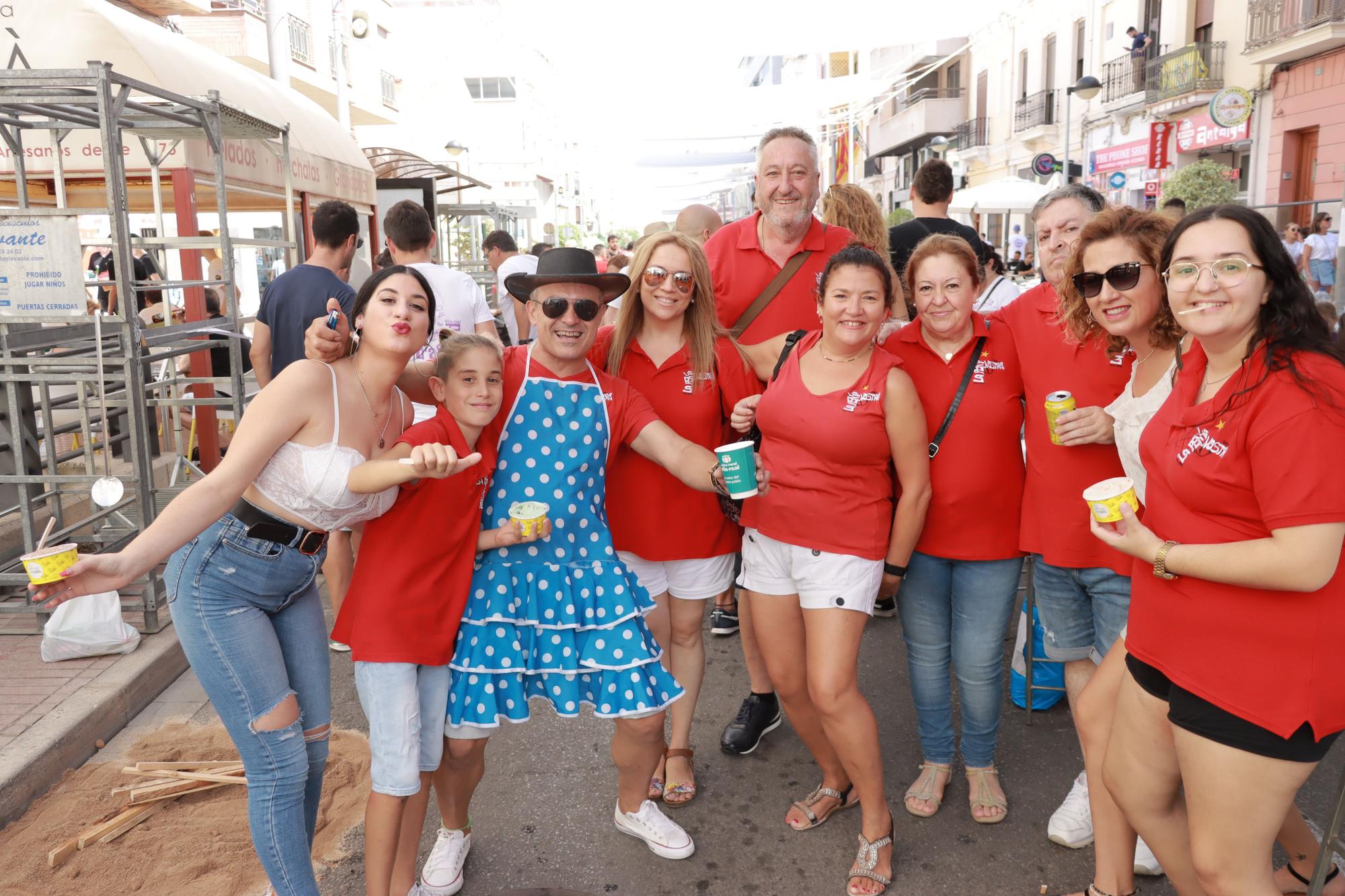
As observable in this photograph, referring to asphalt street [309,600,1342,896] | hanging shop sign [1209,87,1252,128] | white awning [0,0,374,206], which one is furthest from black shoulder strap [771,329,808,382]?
hanging shop sign [1209,87,1252,128]

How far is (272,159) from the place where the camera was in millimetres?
9492

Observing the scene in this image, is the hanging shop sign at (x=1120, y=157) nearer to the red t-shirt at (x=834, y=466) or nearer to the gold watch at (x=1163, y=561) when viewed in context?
the red t-shirt at (x=834, y=466)

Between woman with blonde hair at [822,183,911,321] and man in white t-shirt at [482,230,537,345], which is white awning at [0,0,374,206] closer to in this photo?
man in white t-shirt at [482,230,537,345]

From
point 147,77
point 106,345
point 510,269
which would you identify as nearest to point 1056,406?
point 106,345

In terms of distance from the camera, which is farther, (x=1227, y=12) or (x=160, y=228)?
(x=1227, y=12)

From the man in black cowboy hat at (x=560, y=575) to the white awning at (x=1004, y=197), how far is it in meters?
12.3

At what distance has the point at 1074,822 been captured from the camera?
320cm

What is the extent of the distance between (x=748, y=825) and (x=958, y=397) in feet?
5.51

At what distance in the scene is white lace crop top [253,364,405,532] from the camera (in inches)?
96.7

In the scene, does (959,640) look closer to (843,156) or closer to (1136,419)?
(1136,419)

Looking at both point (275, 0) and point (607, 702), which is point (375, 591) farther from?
point (275, 0)

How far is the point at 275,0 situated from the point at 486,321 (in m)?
10.3

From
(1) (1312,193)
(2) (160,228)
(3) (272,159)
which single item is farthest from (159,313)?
(1) (1312,193)

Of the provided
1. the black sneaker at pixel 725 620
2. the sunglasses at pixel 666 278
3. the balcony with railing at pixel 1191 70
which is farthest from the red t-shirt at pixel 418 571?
the balcony with railing at pixel 1191 70
